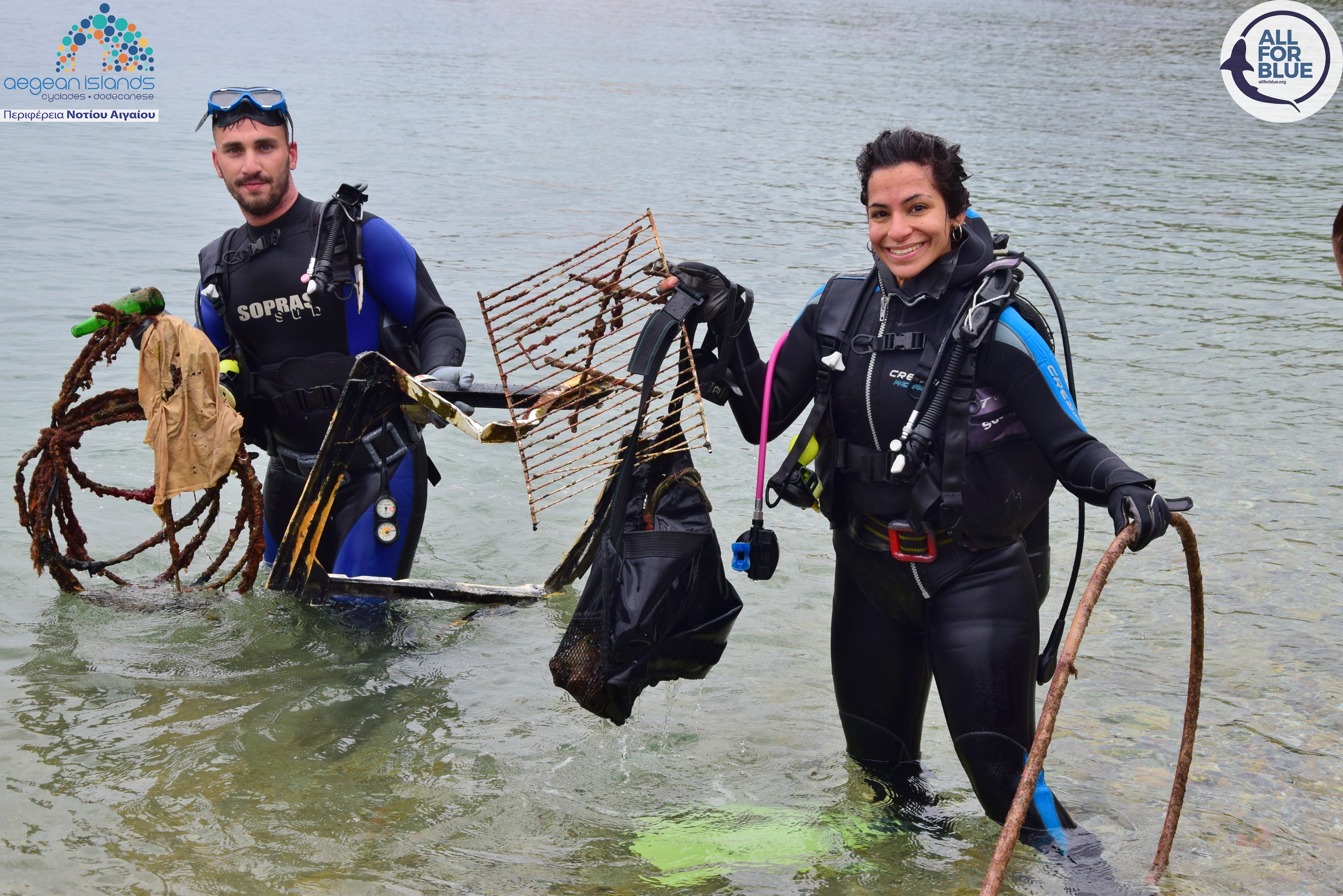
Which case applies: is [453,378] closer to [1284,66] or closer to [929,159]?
[929,159]

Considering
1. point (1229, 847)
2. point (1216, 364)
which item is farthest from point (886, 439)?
point (1216, 364)

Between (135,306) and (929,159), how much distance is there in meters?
2.87

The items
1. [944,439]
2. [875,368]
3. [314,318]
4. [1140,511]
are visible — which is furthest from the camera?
[314,318]

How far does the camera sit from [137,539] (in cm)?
730

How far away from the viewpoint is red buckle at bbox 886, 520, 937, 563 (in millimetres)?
3613

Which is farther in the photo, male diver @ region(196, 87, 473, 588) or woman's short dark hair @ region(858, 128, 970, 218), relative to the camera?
male diver @ region(196, 87, 473, 588)

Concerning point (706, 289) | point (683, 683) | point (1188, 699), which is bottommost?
point (683, 683)

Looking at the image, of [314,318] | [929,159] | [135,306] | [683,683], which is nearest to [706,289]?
[929,159]

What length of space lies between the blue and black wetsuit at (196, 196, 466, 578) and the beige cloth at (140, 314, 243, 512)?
0.33 m

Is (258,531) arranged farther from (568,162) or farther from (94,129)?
(94,129)

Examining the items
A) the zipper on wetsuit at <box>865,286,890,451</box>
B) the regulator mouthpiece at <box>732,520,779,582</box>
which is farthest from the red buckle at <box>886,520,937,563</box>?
the regulator mouthpiece at <box>732,520,779,582</box>

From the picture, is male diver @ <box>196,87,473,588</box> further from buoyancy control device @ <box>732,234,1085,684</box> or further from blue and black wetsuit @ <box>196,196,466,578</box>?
buoyancy control device @ <box>732,234,1085,684</box>

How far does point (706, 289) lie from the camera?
3758mm

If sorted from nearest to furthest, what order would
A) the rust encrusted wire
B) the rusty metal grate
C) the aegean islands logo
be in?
the rusty metal grate < the rust encrusted wire < the aegean islands logo
